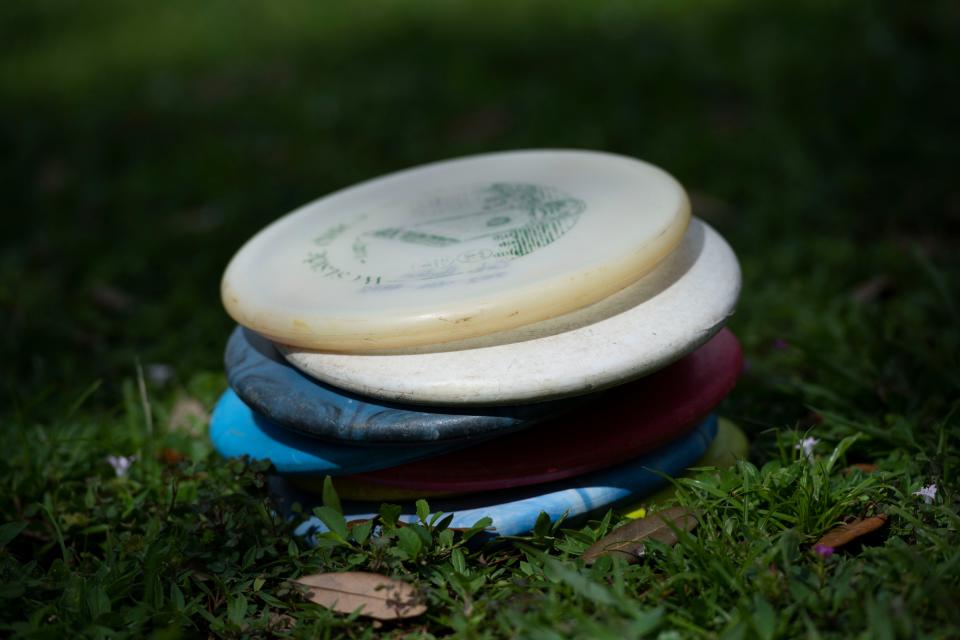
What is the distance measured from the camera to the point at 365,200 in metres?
2.48

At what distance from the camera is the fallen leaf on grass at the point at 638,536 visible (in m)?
1.91

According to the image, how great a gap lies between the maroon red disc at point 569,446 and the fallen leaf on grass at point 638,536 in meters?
0.13

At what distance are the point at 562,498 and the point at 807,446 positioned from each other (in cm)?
54

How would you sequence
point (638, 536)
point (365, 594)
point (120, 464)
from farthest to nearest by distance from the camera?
point (120, 464), point (638, 536), point (365, 594)

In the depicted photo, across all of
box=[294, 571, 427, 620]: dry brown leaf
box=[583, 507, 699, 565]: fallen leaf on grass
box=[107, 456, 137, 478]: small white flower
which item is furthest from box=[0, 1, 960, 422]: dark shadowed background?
box=[294, 571, 427, 620]: dry brown leaf

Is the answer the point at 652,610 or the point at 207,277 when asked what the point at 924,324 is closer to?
the point at 652,610

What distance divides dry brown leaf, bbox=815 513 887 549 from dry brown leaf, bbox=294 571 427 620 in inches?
29.5

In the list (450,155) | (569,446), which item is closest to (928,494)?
(569,446)

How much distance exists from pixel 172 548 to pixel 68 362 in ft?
4.03

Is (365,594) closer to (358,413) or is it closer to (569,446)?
(358,413)

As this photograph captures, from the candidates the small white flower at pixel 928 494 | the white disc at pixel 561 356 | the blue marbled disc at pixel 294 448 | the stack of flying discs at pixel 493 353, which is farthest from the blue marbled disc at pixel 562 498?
the small white flower at pixel 928 494

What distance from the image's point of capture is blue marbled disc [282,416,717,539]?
1.97 metres

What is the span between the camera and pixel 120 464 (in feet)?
7.70

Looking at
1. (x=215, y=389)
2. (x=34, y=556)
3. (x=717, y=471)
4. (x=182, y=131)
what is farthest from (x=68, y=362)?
(x=182, y=131)
